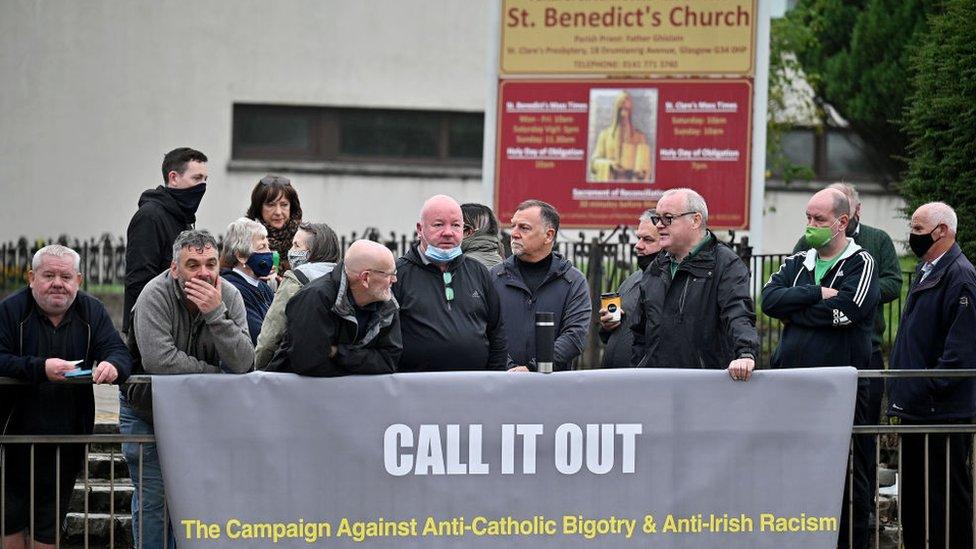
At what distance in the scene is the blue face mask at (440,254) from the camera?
6785 millimetres

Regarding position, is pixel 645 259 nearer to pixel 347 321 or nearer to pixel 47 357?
pixel 347 321

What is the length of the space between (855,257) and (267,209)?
3348 mm

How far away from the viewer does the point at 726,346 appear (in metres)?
6.95

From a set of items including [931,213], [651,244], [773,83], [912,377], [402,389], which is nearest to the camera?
[402,389]

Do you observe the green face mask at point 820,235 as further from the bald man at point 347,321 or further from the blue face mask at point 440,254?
the bald man at point 347,321

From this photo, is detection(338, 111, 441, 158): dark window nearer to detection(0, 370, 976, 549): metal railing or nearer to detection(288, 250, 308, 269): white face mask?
detection(288, 250, 308, 269): white face mask

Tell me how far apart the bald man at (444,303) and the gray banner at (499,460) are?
348 millimetres

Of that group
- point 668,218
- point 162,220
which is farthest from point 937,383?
point 162,220

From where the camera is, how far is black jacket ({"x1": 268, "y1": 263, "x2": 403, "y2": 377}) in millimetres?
6285

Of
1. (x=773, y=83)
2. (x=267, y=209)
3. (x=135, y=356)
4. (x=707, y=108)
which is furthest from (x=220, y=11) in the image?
(x=135, y=356)

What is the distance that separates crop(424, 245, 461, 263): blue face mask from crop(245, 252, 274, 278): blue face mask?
1.05 m

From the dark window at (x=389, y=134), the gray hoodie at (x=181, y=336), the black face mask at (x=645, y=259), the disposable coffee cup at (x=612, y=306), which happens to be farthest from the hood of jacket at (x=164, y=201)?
the dark window at (x=389, y=134)

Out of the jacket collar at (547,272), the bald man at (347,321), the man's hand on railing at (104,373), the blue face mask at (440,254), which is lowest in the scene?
the man's hand on railing at (104,373)

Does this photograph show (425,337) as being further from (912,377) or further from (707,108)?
(707,108)
